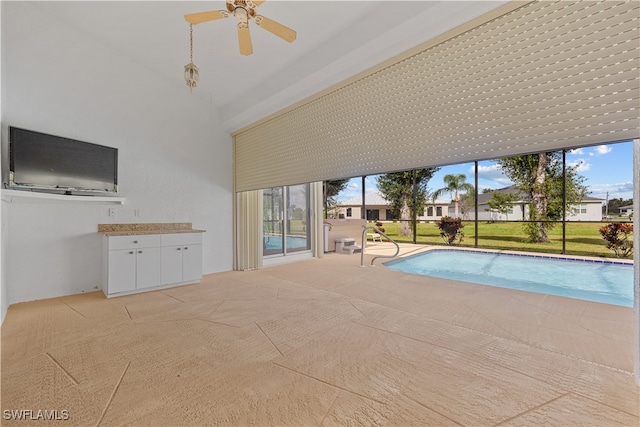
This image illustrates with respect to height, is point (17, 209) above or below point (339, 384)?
above

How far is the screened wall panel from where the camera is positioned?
183 centimetres

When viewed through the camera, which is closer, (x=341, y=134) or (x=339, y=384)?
(x=339, y=384)

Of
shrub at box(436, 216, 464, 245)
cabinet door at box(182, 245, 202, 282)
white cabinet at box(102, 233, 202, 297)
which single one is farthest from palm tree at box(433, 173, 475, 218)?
white cabinet at box(102, 233, 202, 297)

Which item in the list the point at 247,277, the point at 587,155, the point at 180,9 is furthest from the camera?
the point at 587,155

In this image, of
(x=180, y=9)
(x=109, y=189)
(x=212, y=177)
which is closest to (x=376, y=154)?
(x=180, y=9)

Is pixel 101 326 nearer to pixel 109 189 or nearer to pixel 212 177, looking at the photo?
pixel 109 189

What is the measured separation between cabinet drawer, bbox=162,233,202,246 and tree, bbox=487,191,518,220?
30.2 ft

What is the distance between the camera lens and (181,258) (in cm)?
415

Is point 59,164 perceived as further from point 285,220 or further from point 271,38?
point 285,220

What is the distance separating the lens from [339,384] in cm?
173

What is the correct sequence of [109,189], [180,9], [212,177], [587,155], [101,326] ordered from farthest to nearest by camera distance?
1. [587,155]
2. [212,177]
3. [109,189]
4. [180,9]
5. [101,326]

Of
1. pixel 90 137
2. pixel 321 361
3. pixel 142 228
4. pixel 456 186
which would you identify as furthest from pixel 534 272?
pixel 90 137

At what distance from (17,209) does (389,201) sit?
10.4m

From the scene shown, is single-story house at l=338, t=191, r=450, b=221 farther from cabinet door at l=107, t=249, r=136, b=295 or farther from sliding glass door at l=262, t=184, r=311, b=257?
cabinet door at l=107, t=249, r=136, b=295
